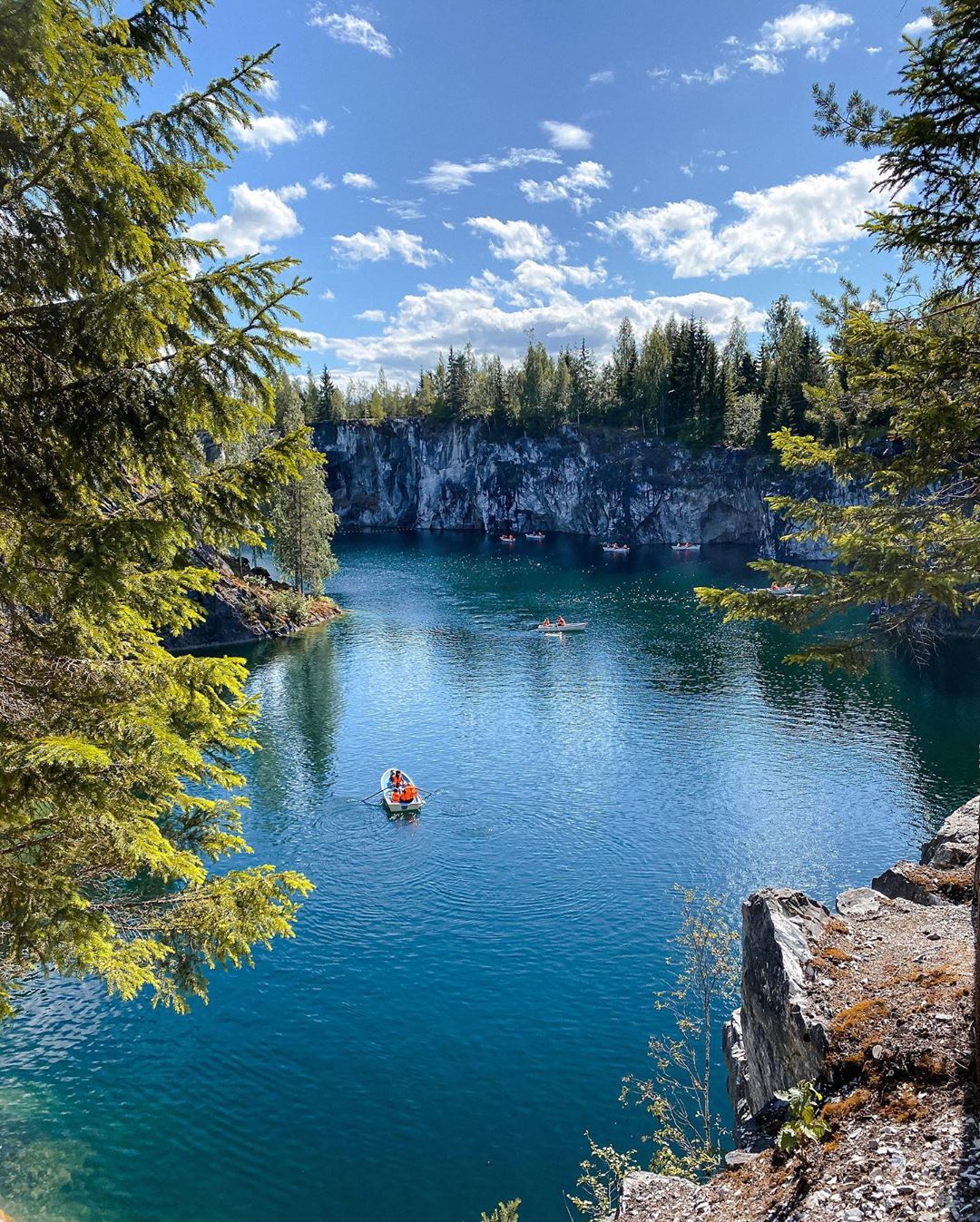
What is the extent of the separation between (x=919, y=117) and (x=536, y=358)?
141m

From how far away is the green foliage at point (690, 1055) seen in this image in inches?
678

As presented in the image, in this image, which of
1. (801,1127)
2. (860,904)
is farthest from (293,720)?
(801,1127)

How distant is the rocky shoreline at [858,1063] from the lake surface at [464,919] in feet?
21.3

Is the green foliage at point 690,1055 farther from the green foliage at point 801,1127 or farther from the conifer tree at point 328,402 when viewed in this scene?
the conifer tree at point 328,402

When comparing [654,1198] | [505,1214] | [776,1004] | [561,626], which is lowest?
[505,1214]

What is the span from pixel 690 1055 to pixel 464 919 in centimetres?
902

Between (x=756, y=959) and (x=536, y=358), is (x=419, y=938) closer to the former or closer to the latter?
(x=756, y=959)

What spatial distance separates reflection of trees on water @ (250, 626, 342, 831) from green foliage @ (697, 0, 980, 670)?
27790 millimetres

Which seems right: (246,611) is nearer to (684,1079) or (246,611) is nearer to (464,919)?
(464,919)

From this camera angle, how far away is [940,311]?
891 centimetres

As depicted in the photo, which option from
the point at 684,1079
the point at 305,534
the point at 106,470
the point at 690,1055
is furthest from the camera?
the point at 305,534

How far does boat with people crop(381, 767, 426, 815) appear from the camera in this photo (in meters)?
34.4

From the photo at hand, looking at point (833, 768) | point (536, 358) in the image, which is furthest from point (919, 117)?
point (536, 358)

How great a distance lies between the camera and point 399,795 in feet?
115
